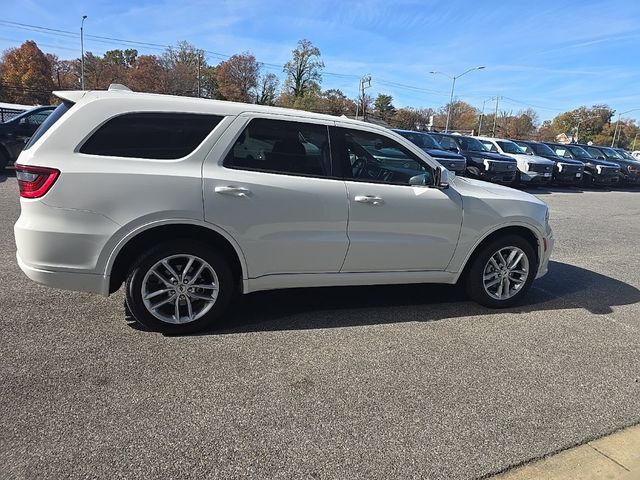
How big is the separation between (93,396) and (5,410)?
45 centimetres

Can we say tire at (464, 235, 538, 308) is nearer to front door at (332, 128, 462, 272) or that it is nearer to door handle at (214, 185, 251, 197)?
front door at (332, 128, 462, 272)

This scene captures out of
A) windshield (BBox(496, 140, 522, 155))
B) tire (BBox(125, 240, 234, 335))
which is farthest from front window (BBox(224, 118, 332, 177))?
windshield (BBox(496, 140, 522, 155))

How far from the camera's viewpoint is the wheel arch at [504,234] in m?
4.69

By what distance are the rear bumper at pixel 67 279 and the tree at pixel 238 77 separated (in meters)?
83.4

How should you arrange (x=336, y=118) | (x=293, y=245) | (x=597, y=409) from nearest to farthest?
(x=597, y=409) → (x=293, y=245) → (x=336, y=118)

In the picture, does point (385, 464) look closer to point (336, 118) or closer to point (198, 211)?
point (198, 211)

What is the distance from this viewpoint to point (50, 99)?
253 feet

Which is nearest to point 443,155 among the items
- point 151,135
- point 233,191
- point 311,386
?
point 233,191

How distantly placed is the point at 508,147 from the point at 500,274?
1688 cm

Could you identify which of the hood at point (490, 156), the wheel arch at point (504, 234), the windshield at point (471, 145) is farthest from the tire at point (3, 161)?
the windshield at point (471, 145)

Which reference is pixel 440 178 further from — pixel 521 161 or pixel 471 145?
pixel 521 161

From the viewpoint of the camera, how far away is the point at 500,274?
4.80 meters

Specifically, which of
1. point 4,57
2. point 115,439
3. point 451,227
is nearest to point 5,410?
point 115,439

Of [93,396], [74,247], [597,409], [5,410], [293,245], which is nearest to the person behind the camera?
[5,410]
